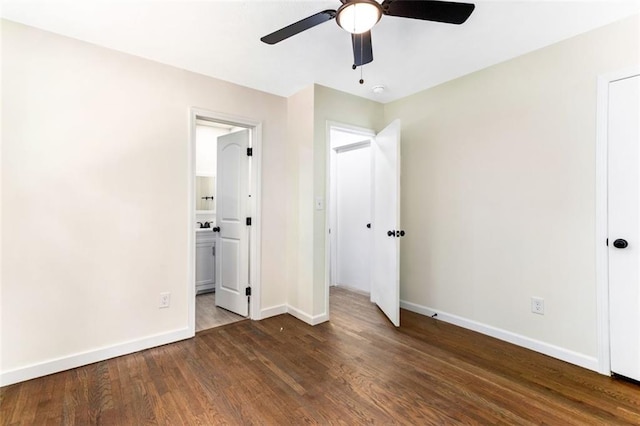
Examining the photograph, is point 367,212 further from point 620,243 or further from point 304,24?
point 304,24

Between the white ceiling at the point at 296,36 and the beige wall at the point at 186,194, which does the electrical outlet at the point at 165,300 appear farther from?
the white ceiling at the point at 296,36

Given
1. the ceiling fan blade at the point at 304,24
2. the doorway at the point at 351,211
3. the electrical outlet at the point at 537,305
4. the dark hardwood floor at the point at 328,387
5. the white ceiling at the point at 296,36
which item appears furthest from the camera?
the doorway at the point at 351,211

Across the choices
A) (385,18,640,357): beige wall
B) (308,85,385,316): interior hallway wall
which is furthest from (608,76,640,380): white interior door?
(308,85,385,316): interior hallway wall

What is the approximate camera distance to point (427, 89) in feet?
10.6

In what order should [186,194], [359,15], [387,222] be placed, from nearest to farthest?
[359,15] → [186,194] → [387,222]

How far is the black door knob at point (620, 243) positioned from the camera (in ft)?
6.57

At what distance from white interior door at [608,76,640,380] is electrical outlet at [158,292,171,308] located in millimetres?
3401

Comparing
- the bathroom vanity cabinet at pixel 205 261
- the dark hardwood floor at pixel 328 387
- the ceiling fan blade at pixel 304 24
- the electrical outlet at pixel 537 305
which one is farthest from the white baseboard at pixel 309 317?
the ceiling fan blade at pixel 304 24

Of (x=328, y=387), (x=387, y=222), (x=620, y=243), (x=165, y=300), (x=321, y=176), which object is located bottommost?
(x=328, y=387)

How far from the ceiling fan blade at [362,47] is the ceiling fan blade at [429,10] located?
18 cm

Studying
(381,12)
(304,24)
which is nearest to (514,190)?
(381,12)

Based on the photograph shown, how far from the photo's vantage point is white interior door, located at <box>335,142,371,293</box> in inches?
168

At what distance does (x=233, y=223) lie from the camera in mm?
3375

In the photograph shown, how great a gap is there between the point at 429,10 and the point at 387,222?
6.61 ft
